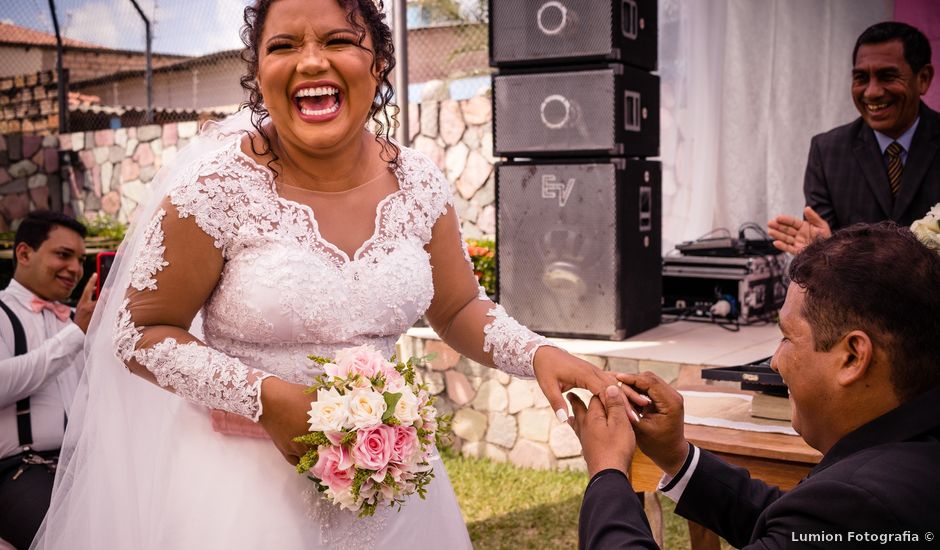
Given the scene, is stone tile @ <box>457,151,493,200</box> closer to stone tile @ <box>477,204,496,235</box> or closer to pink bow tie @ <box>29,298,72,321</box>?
stone tile @ <box>477,204,496,235</box>

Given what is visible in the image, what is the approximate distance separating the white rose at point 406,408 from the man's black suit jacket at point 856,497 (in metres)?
0.39

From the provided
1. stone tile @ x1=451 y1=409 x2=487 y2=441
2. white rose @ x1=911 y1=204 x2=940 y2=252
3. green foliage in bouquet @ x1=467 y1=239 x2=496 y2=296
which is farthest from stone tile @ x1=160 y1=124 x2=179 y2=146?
white rose @ x1=911 y1=204 x2=940 y2=252

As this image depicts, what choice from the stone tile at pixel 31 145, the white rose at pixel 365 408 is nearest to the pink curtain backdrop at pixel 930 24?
the white rose at pixel 365 408

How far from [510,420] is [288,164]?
12.4 ft

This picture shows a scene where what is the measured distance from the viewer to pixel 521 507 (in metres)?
5.14

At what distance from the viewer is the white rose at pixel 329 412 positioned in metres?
1.85

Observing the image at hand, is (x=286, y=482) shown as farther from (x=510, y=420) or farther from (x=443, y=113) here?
(x=443, y=113)

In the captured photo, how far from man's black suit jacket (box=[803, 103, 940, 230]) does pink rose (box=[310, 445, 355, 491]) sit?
3.28m

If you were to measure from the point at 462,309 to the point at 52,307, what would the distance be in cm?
216

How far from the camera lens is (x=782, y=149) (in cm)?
714

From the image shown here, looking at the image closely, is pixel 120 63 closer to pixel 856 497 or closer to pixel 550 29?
pixel 550 29

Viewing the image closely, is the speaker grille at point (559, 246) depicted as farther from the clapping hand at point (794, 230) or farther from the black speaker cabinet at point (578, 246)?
the clapping hand at point (794, 230)

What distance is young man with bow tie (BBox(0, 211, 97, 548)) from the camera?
10.9 ft

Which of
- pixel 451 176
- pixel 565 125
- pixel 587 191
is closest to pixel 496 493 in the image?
pixel 587 191
